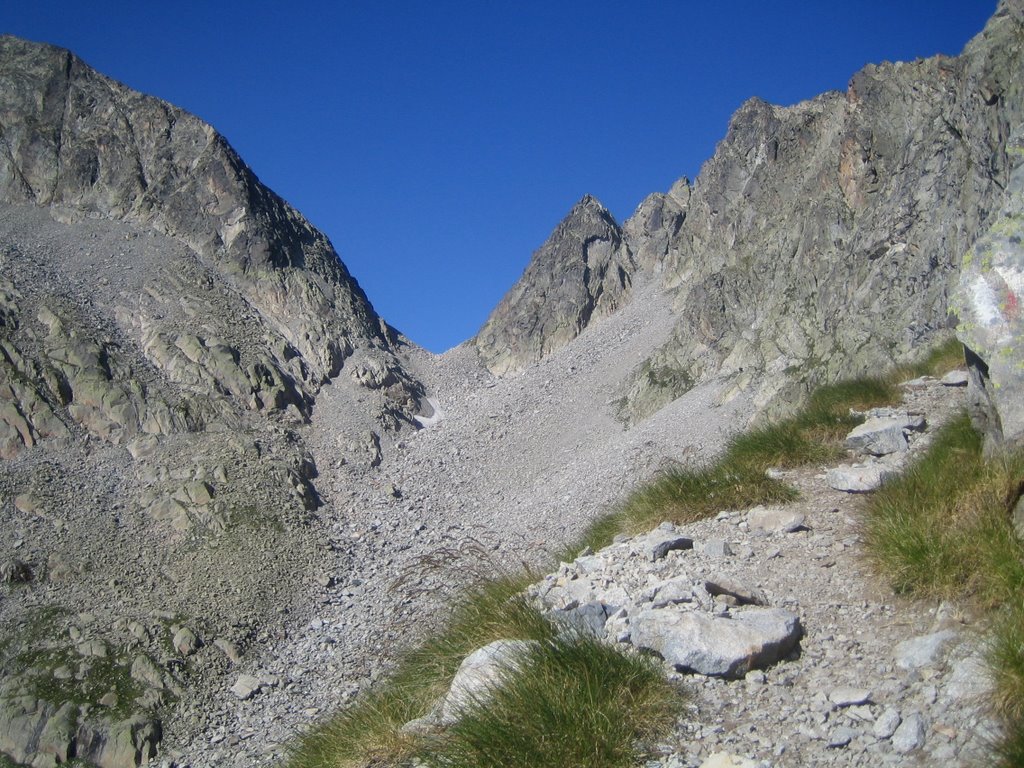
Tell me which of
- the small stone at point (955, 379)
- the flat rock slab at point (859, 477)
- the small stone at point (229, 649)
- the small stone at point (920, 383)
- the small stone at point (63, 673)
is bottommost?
the flat rock slab at point (859, 477)

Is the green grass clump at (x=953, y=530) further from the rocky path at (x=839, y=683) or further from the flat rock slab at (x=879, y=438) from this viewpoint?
the flat rock slab at (x=879, y=438)

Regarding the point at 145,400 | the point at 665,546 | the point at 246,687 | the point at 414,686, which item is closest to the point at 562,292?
the point at 145,400

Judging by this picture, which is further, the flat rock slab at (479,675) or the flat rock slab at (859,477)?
the flat rock slab at (859,477)

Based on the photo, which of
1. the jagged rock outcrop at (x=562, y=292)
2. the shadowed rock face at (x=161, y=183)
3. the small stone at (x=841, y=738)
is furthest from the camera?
the jagged rock outcrop at (x=562, y=292)

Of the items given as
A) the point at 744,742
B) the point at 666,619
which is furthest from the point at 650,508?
the point at 744,742

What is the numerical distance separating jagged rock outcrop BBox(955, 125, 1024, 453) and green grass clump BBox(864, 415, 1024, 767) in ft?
1.22

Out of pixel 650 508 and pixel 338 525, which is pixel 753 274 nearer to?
pixel 338 525

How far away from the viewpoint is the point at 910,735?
4207 millimetres

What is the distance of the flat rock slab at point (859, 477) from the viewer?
792 cm

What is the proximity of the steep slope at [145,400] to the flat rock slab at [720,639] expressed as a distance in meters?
28.0

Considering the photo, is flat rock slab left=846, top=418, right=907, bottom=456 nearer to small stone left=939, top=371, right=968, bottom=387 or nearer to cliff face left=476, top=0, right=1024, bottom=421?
small stone left=939, top=371, right=968, bottom=387

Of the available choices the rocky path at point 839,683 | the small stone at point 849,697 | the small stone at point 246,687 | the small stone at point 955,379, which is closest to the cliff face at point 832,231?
the small stone at point 955,379

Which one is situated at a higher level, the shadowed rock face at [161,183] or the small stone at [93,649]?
the shadowed rock face at [161,183]

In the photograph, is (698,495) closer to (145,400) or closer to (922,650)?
(922,650)
